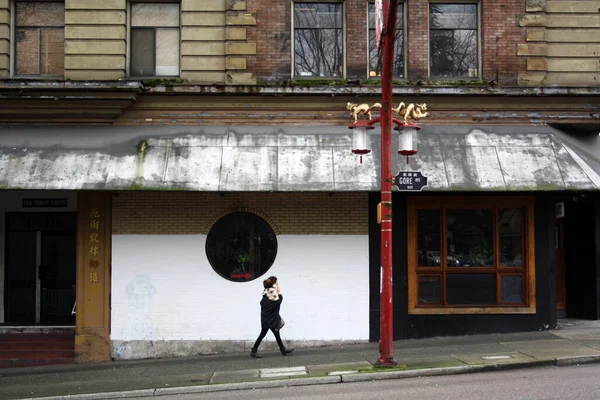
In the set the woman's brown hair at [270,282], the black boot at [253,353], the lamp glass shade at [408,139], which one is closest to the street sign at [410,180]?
the lamp glass shade at [408,139]

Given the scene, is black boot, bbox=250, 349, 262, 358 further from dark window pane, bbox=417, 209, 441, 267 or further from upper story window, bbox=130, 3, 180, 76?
upper story window, bbox=130, 3, 180, 76

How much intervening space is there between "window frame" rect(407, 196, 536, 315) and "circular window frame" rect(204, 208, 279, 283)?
301 centimetres

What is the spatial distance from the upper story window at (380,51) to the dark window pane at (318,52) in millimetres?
674

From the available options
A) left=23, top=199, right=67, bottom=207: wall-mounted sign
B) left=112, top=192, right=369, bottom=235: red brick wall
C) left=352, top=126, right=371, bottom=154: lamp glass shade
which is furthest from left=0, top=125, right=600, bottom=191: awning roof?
left=23, top=199, right=67, bottom=207: wall-mounted sign

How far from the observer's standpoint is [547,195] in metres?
14.1

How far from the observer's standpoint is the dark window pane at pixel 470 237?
1418cm

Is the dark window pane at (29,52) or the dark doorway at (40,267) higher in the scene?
the dark window pane at (29,52)

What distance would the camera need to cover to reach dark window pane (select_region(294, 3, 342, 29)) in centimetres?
1439

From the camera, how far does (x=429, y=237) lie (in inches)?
557

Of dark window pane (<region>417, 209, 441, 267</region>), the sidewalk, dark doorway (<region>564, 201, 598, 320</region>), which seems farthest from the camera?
dark doorway (<region>564, 201, 598, 320</region>)

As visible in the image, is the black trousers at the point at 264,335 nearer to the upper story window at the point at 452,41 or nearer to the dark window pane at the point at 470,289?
the dark window pane at the point at 470,289

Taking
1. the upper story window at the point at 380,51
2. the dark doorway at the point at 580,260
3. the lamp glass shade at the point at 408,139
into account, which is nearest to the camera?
the lamp glass shade at the point at 408,139

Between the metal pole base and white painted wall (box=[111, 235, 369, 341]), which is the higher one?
white painted wall (box=[111, 235, 369, 341])

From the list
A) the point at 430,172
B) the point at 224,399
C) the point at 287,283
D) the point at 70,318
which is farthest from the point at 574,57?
the point at 70,318
